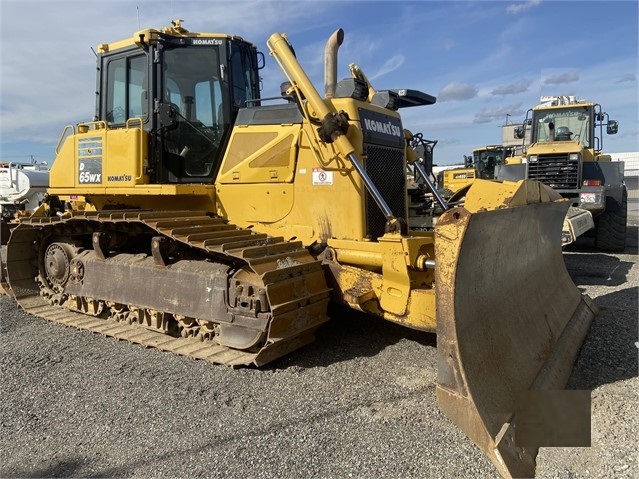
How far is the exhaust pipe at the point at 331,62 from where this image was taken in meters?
5.23

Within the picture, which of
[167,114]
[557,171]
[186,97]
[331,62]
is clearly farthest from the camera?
[557,171]

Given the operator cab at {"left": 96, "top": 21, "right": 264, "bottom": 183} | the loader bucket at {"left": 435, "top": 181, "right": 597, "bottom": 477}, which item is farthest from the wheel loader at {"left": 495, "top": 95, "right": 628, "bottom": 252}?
the operator cab at {"left": 96, "top": 21, "right": 264, "bottom": 183}

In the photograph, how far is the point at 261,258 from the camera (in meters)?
4.33

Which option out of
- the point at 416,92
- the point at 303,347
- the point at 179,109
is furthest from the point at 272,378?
the point at 416,92

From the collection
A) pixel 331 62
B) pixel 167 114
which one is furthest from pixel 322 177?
pixel 167 114

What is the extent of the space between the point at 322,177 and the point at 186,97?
1987 millimetres

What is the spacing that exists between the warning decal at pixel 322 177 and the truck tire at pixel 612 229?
325 inches

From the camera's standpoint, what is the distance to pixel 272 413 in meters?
3.59

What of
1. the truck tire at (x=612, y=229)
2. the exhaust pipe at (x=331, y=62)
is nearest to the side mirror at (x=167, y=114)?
the exhaust pipe at (x=331, y=62)

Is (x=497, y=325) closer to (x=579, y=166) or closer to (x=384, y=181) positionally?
(x=384, y=181)

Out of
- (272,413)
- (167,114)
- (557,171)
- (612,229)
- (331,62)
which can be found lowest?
(272,413)

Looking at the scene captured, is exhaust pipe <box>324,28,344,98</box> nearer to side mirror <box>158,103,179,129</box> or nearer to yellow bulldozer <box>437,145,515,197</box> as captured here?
side mirror <box>158,103,179,129</box>

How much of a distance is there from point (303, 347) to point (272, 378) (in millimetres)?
729

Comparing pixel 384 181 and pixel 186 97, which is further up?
pixel 186 97
